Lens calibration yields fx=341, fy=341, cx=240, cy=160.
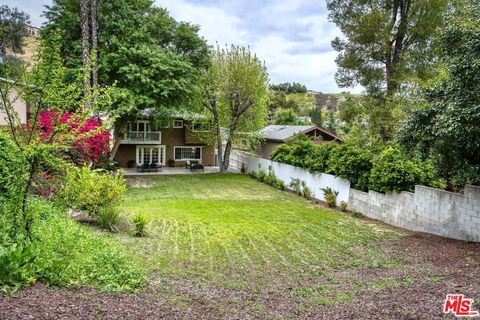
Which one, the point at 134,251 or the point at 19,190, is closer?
the point at 19,190

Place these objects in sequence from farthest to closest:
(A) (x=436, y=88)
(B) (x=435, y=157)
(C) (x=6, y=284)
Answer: (B) (x=435, y=157) < (A) (x=436, y=88) < (C) (x=6, y=284)

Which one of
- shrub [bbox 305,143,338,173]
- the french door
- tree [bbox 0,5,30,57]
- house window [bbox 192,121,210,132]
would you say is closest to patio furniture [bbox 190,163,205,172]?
house window [bbox 192,121,210,132]

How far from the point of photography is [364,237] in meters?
10.5

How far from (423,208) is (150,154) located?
2241 centimetres

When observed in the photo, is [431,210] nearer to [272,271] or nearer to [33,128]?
[272,271]

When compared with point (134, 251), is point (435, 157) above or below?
above

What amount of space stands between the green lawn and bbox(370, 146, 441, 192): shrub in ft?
5.40

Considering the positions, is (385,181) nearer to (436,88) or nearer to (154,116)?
(436,88)

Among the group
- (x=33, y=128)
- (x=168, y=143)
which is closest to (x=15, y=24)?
(x=168, y=143)

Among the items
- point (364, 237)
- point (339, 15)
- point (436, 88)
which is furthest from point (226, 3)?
point (364, 237)

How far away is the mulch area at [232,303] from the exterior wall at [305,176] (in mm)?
9004

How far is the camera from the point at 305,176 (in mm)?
19031

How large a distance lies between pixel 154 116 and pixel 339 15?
12.7 meters

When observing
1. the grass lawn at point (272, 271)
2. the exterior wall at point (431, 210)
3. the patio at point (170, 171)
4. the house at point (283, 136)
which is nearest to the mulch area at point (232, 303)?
the grass lawn at point (272, 271)
